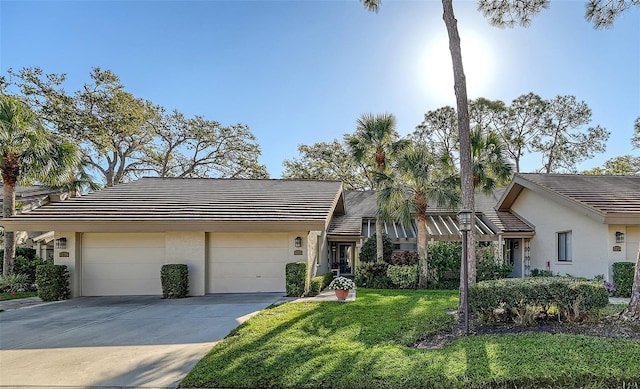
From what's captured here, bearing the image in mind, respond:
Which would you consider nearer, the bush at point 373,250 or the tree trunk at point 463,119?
the tree trunk at point 463,119

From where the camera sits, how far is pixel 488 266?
16891 mm

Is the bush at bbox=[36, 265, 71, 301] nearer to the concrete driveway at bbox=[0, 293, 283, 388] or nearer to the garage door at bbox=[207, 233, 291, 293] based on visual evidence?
the concrete driveway at bbox=[0, 293, 283, 388]

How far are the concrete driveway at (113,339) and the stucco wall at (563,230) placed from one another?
12.9 meters

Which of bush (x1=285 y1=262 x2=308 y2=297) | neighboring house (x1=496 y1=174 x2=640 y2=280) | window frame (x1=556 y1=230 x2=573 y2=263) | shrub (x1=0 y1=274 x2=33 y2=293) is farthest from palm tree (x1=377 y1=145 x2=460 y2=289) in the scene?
shrub (x1=0 y1=274 x2=33 y2=293)

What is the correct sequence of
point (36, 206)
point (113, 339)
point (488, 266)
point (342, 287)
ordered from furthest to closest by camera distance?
1. point (36, 206)
2. point (488, 266)
3. point (342, 287)
4. point (113, 339)

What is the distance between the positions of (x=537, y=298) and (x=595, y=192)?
11.6 meters

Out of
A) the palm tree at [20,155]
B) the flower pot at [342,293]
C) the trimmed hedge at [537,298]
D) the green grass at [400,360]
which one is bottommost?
the flower pot at [342,293]

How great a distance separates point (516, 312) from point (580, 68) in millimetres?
12928

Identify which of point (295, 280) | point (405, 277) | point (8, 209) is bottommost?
point (405, 277)

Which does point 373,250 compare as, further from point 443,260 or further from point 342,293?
point 342,293

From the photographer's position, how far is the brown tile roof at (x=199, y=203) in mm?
13578

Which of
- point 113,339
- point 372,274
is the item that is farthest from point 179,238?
point 372,274

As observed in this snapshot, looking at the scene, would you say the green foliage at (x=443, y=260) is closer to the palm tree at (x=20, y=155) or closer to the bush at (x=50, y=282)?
the bush at (x=50, y=282)

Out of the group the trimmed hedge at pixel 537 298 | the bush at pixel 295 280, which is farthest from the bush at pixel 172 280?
the trimmed hedge at pixel 537 298
